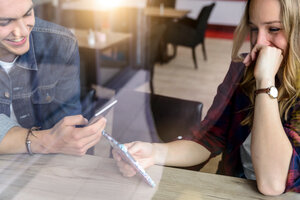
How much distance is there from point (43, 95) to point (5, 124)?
0.46ft

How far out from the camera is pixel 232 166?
812 millimetres

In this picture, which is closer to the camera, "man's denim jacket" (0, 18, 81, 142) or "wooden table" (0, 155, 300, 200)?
"wooden table" (0, 155, 300, 200)

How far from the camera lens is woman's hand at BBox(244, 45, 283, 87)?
718mm

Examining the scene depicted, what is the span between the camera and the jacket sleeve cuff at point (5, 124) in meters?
0.73

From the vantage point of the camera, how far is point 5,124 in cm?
75

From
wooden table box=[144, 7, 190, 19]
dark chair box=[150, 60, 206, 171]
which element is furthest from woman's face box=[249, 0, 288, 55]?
wooden table box=[144, 7, 190, 19]

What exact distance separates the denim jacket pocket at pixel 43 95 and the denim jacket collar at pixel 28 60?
0.07 meters

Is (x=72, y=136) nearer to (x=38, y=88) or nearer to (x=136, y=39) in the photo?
(x=38, y=88)

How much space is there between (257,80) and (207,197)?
11.3 inches

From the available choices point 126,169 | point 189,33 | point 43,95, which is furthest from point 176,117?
point 189,33

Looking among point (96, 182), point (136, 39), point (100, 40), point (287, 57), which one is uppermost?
point (287, 57)

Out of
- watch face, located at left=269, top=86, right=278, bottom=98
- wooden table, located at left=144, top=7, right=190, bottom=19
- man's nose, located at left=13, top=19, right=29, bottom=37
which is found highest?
man's nose, located at left=13, top=19, right=29, bottom=37

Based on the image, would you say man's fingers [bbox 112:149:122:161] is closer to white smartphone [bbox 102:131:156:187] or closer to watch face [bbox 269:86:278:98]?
white smartphone [bbox 102:131:156:187]

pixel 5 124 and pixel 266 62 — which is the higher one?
pixel 266 62
